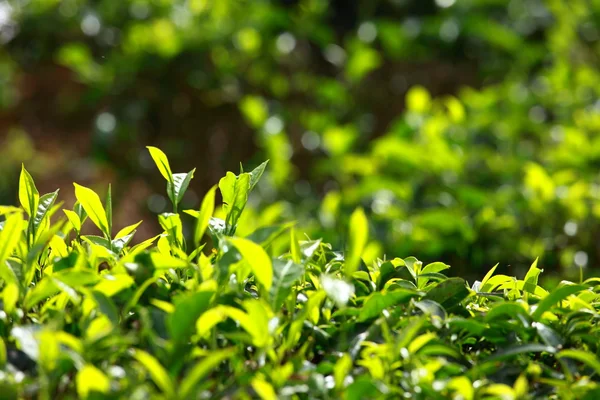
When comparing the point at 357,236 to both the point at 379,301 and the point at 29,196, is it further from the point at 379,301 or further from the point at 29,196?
the point at 29,196

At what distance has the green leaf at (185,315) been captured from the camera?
4.73ft

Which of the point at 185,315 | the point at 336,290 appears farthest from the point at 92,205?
the point at 336,290

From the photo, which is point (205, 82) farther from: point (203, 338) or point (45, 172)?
point (203, 338)

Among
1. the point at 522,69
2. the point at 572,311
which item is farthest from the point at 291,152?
the point at 572,311

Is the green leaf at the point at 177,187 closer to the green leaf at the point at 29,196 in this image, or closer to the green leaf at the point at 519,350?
the green leaf at the point at 29,196

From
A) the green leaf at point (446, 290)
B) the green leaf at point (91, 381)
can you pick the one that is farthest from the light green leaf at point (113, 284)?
the green leaf at point (446, 290)

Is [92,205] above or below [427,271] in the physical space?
above

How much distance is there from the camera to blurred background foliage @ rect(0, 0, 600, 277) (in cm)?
395

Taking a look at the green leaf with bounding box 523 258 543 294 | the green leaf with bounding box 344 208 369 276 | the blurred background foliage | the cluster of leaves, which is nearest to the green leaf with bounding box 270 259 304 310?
the cluster of leaves

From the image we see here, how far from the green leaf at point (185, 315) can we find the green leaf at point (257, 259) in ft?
0.41

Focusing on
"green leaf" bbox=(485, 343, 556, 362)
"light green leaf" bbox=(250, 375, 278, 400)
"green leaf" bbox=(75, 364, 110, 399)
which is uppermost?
"green leaf" bbox=(75, 364, 110, 399)

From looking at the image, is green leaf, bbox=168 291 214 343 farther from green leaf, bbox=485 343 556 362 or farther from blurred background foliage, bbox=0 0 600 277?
blurred background foliage, bbox=0 0 600 277

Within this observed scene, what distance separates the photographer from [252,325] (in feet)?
4.83

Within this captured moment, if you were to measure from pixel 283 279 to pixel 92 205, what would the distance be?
550mm
